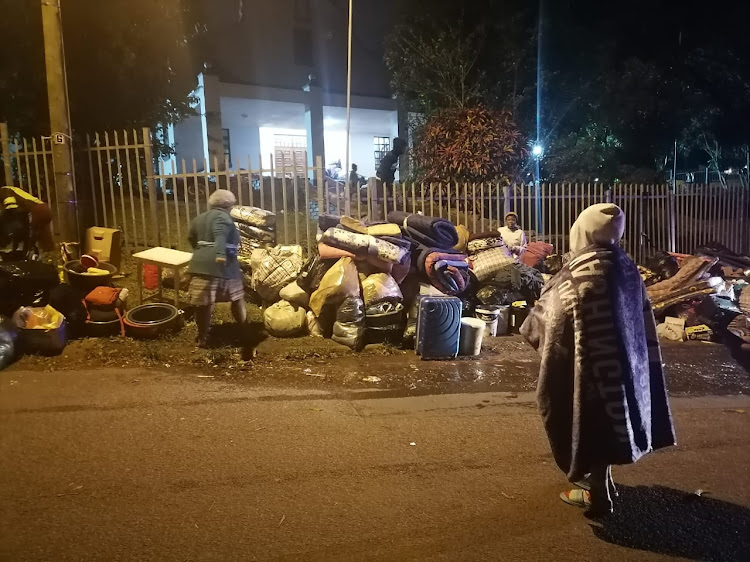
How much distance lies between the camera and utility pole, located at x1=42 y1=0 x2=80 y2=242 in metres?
7.65

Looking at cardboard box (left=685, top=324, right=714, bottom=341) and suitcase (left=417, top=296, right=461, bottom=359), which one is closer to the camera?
suitcase (left=417, top=296, right=461, bottom=359)

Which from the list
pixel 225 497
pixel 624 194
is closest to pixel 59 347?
pixel 225 497

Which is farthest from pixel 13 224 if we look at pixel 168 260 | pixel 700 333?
pixel 700 333

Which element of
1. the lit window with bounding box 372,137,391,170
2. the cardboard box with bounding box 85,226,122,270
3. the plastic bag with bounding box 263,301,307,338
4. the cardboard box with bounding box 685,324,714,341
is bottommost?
the cardboard box with bounding box 685,324,714,341

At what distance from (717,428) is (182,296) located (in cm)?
644

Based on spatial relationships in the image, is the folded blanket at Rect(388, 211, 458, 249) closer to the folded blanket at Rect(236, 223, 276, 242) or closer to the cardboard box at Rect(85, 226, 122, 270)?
the folded blanket at Rect(236, 223, 276, 242)

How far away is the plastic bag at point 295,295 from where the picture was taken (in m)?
7.29

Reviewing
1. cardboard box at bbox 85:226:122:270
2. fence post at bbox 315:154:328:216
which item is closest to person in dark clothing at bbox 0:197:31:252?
cardboard box at bbox 85:226:122:270

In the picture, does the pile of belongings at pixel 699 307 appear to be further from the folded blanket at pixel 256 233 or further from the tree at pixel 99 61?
the tree at pixel 99 61

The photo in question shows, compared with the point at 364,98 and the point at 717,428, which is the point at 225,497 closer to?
the point at 717,428

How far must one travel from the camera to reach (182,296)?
324 inches

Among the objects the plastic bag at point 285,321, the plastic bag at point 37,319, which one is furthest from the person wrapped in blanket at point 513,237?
the plastic bag at point 37,319

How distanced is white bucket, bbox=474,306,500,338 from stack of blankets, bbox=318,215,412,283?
1.12 m

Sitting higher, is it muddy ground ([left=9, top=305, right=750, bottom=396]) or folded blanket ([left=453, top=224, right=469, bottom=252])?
folded blanket ([left=453, top=224, right=469, bottom=252])
